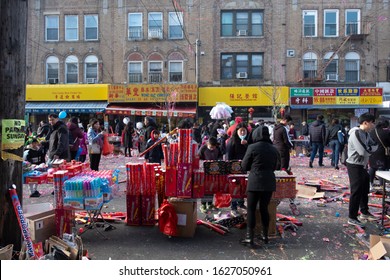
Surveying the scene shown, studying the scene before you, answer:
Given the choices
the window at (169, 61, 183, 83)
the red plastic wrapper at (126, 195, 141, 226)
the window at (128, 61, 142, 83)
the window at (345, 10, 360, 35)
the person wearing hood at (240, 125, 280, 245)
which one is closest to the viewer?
the person wearing hood at (240, 125, 280, 245)

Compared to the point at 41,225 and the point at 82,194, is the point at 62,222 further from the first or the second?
the point at 82,194

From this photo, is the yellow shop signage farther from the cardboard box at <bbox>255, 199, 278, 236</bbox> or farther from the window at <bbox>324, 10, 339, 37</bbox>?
the cardboard box at <bbox>255, 199, 278, 236</bbox>

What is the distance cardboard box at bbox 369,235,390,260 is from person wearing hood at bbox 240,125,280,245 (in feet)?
4.87

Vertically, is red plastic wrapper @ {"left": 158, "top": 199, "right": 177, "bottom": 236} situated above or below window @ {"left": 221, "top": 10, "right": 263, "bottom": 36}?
below

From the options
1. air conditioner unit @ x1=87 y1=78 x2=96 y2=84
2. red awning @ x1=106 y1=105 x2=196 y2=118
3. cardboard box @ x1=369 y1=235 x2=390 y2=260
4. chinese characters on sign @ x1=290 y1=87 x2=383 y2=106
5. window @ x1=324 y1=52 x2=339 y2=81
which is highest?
window @ x1=324 y1=52 x2=339 y2=81

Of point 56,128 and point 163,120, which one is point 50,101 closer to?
point 163,120

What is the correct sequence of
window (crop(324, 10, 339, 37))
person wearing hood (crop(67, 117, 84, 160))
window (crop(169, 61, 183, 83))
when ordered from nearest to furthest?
person wearing hood (crop(67, 117, 84, 160)), window (crop(324, 10, 339, 37)), window (crop(169, 61, 183, 83))

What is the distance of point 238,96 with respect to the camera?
25016 millimetres

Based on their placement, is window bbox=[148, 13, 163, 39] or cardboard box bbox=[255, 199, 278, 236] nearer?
cardboard box bbox=[255, 199, 278, 236]

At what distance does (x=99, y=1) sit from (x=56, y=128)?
20228 mm

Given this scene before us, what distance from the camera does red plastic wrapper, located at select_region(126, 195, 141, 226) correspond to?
662 centimetres

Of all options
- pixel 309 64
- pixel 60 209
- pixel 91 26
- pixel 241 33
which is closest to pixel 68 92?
pixel 91 26

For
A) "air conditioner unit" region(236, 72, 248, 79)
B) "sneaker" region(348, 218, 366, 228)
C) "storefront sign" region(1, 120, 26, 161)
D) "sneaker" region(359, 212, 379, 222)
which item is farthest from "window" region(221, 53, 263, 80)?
"storefront sign" region(1, 120, 26, 161)

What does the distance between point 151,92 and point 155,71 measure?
1.78m
